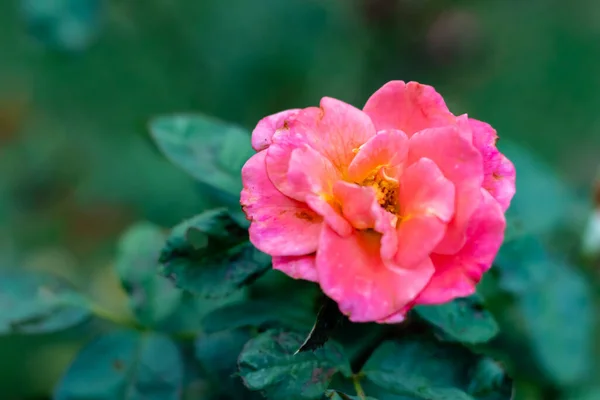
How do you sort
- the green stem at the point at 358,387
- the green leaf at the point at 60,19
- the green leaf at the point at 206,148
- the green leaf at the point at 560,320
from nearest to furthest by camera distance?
the green stem at the point at 358,387 < the green leaf at the point at 206,148 < the green leaf at the point at 560,320 < the green leaf at the point at 60,19

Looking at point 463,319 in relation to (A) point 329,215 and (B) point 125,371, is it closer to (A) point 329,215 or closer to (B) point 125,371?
(A) point 329,215

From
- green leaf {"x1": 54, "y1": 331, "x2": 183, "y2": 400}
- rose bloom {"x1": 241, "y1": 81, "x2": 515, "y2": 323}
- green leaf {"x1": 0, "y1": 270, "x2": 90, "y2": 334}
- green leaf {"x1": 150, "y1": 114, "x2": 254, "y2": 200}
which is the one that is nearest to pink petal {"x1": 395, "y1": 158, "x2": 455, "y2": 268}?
rose bloom {"x1": 241, "y1": 81, "x2": 515, "y2": 323}

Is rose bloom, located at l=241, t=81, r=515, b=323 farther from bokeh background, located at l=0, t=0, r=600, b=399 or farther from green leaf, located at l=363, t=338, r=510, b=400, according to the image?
bokeh background, located at l=0, t=0, r=600, b=399

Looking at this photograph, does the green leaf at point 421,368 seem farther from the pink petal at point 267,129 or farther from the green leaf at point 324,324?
the pink petal at point 267,129

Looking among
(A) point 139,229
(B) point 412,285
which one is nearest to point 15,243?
(A) point 139,229

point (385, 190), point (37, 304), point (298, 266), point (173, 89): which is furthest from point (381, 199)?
point (173, 89)

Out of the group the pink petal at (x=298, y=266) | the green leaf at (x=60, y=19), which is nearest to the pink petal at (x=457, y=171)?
the pink petal at (x=298, y=266)

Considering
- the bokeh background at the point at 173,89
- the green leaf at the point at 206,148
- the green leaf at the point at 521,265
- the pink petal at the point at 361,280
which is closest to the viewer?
the pink petal at the point at 361,280
